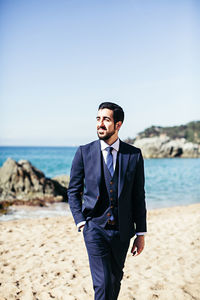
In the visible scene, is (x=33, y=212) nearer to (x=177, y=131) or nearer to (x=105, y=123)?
(x=105, y=123)

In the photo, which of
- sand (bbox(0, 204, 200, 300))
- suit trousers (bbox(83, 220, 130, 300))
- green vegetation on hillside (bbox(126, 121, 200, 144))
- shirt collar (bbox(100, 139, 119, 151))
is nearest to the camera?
suit trousers (bbox(83, 220, 130, 300))

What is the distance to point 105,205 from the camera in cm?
288

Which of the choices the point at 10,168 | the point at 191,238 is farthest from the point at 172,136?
the point at 191,238

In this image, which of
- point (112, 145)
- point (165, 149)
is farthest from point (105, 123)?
point (165, 149)

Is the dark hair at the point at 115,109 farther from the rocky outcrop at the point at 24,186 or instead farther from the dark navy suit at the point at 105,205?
the rocky outcrop at the point at 24,186

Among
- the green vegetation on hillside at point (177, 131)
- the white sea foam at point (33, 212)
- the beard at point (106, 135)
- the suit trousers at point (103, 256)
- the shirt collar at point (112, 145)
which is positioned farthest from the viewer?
the green vegetation on hillside at point (177, 131)

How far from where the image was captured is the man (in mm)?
2824

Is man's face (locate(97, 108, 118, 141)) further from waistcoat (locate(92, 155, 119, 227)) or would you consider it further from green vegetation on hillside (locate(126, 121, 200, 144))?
green vegetation on hillside (locate(126, 121, 200, 144))

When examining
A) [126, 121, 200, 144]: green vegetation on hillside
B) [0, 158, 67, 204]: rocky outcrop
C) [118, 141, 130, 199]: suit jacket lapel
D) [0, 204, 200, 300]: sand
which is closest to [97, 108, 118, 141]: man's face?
[118, 141, 130, 199]: suit jacket lapel

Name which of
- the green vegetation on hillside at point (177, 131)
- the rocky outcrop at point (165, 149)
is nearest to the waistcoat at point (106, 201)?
the rocky outcrop at point (165, 149)

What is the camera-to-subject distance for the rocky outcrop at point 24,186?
1482 centimetres

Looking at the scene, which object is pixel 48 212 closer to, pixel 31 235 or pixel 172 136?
pixel 31 235

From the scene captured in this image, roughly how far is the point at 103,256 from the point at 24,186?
13.3m

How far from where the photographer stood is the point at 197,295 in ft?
14.5
